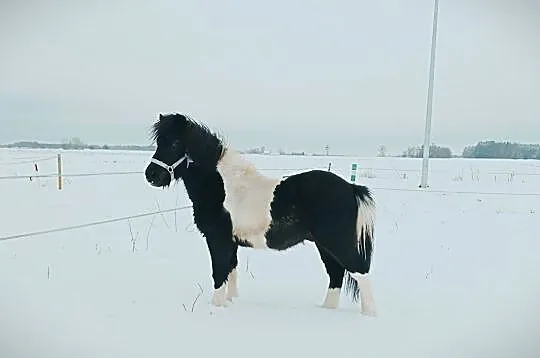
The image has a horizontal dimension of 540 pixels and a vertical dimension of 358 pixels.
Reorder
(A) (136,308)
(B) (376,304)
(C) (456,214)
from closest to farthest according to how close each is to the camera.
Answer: (A) (136,308), (B) (376,304), (C) (456,214)

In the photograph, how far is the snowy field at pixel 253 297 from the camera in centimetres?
288

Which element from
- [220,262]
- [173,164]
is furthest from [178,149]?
[220,262]

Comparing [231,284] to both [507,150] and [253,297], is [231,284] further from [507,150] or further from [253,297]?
[507,150]

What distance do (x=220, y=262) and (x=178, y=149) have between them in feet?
3.09

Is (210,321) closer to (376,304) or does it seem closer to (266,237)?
(266,237)

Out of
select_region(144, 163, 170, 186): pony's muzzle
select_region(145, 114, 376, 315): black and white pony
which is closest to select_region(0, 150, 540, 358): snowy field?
select_region(145, 114, 376, 315): black and white pony

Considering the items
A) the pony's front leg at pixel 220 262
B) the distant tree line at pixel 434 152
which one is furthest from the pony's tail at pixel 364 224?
the distant tree line at pixel 434 152

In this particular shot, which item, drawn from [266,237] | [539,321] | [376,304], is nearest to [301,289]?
[376,304]

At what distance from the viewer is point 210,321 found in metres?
3.22

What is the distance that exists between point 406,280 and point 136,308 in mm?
2557

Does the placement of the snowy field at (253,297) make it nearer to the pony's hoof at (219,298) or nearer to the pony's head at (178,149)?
the pony's hoof at (219,298)

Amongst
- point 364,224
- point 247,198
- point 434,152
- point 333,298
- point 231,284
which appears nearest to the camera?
point 364,224

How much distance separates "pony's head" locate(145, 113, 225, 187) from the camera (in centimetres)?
353

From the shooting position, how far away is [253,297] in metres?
3.89
